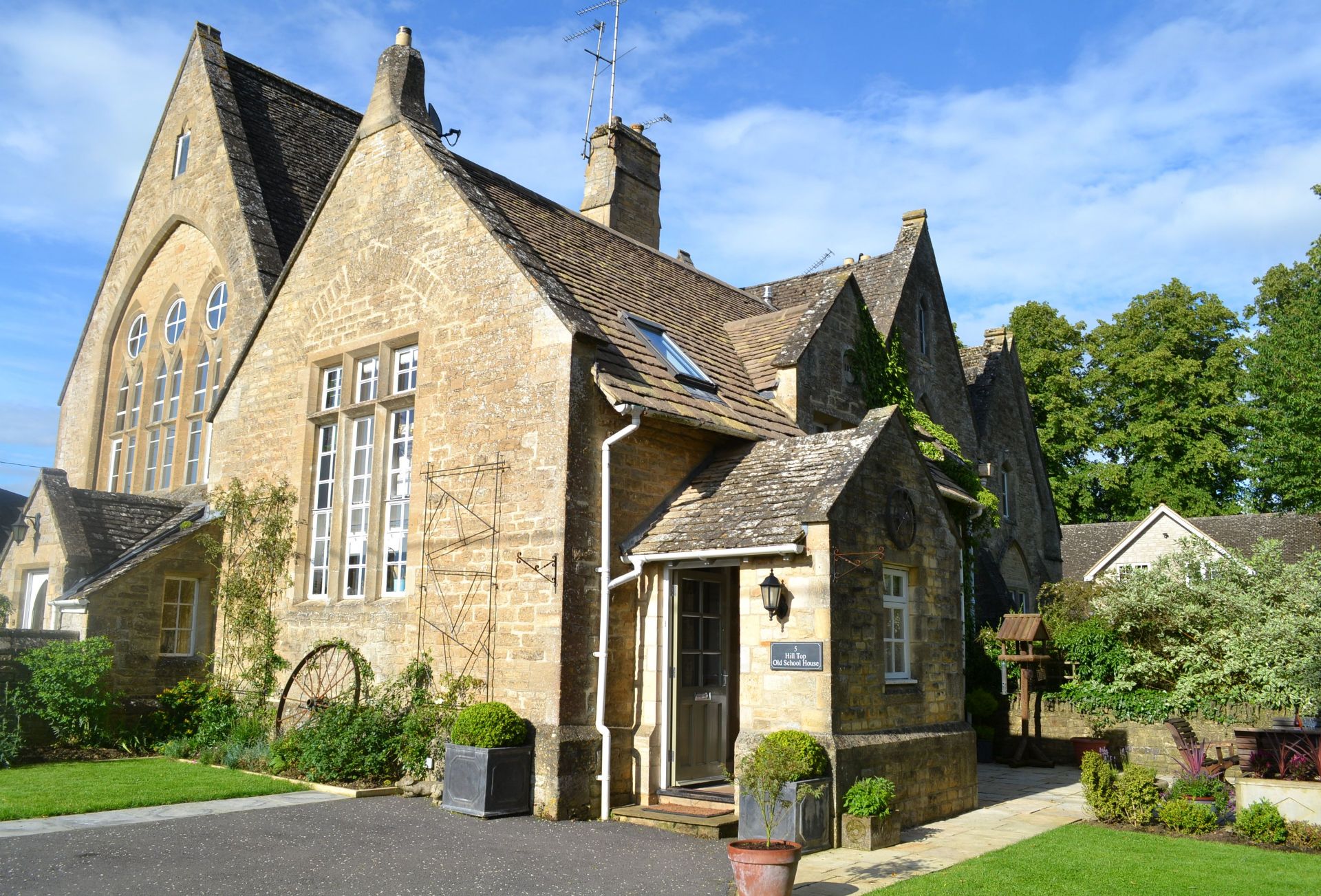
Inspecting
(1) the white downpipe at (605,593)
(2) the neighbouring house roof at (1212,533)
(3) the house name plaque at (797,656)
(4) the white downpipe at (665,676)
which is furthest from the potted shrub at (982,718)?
(2) the neighbouring house roof at (1212,533)

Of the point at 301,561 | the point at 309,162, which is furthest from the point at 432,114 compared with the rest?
the point at 301,561

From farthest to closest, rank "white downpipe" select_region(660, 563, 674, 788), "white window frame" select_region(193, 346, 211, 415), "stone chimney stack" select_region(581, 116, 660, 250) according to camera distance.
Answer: "stone chimney stack" select_region(581, 116, 660, 250)
"white window frame" select_region(193, 346, 211, 415)
"white downpipe" select_region(660, 563, 674, 788)

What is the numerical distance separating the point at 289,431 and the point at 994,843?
11701 millimetres

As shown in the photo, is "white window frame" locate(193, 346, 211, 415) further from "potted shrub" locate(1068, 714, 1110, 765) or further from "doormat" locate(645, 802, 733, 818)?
"potted shrub" locate(1068, 714, 1110, 765)

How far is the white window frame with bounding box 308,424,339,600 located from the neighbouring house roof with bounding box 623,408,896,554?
18.2 ft

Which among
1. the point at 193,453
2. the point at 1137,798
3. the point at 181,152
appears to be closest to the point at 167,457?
the point at 193,453

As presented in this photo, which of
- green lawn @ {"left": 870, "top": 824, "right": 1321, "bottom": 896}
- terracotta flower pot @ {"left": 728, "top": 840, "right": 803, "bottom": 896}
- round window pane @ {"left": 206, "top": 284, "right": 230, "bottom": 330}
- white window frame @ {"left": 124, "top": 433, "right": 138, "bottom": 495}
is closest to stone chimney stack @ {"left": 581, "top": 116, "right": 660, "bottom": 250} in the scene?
round window pane @ {"left": 206, "top": 284, "right": 230, "bottom": 330}

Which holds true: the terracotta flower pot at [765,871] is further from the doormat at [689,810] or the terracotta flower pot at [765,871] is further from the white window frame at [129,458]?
the white window frame at [129,458]

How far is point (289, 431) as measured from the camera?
1603 cm

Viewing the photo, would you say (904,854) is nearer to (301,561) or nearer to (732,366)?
(732,366)

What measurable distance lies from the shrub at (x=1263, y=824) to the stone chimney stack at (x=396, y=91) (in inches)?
557

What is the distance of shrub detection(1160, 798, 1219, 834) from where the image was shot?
1133 centimetres

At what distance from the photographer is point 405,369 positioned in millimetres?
14586

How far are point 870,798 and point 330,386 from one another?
10.3 m
